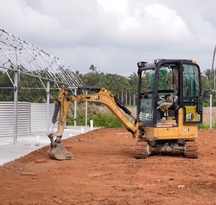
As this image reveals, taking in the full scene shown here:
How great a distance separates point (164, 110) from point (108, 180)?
4698 mm

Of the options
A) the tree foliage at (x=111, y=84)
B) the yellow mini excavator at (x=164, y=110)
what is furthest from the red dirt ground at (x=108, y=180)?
the tree foliage at (x=111, y=84)

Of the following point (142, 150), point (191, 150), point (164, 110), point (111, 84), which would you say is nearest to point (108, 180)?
point (142, 150)

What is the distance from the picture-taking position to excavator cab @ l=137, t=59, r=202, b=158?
1465cm

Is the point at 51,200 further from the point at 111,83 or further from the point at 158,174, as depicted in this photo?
the point at 111,83

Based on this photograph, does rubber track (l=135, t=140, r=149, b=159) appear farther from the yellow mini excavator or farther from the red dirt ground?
the red dirt ground

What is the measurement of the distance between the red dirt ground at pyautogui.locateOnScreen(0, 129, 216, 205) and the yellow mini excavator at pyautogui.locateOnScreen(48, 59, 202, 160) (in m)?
0.40

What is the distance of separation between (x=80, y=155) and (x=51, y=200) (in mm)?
7118

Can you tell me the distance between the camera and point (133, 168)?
41.4 ft

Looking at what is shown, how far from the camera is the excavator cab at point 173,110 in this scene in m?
14.6

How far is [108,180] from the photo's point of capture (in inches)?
424

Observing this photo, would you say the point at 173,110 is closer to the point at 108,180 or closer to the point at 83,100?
the point at 83,100

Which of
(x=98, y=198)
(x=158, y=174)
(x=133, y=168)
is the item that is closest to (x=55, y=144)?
(x=133, y=168)

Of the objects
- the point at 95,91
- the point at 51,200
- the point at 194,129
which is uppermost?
the point at 95,91

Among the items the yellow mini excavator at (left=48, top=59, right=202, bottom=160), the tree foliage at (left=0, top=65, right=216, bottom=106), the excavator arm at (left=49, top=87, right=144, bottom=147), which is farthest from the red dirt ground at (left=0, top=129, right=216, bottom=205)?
the tree foliage at (left=0, top=65, right=216, bottom=106)
